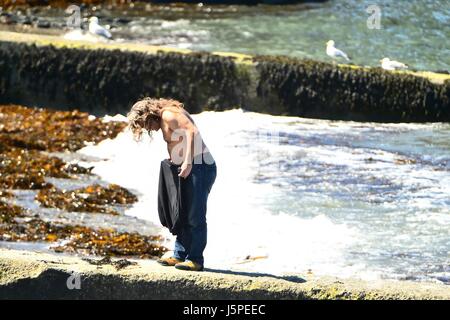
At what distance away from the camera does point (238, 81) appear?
2114 centimetres

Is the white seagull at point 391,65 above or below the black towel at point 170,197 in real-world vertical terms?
below

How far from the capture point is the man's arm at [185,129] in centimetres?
1045

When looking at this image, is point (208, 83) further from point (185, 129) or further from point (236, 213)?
point (185, 129)

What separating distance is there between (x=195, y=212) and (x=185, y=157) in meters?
0.46

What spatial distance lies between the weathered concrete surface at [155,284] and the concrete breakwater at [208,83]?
10998 millimetres

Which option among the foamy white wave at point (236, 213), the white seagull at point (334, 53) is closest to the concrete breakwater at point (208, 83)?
the foamy white wave at point (236, 213)

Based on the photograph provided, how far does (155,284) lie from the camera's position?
10000mm

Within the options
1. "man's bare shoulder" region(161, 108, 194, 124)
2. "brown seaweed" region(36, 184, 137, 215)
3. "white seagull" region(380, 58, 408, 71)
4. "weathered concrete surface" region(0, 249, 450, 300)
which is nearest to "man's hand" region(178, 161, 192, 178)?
"man's bare shoulder" region(161, 108, 194, 124)

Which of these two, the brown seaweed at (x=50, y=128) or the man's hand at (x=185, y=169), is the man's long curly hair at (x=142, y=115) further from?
the brown seaweed at (x=50, y=128)

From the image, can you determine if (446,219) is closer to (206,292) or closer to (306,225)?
(306,225)

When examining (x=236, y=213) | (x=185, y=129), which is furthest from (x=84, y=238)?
(x=185, y=129)

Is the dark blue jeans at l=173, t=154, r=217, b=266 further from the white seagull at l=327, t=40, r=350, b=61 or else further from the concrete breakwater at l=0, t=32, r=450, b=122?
the white seagull at l=327, t=40, r=350, b=61

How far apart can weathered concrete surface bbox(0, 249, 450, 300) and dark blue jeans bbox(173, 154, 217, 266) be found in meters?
0.54
